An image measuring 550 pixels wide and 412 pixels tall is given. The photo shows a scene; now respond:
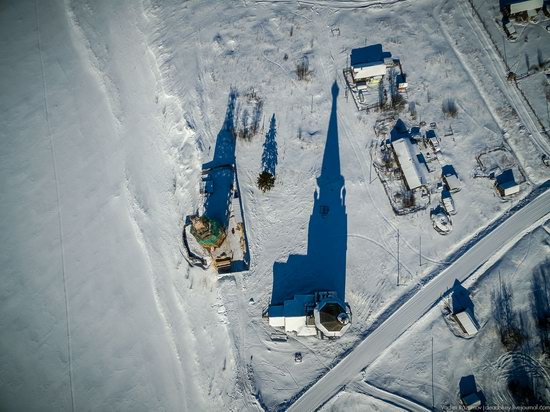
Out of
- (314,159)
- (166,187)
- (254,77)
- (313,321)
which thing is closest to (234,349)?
(313,321)

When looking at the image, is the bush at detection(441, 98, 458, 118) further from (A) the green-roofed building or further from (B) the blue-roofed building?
(A) the green-roofed building

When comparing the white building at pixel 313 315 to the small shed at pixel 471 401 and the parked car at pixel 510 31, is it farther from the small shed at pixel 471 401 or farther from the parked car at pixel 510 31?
the parked car at pixel 510 31

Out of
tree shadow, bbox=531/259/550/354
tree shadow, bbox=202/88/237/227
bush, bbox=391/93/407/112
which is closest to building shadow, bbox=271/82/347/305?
tree shadow, bbox=202/88/237/227

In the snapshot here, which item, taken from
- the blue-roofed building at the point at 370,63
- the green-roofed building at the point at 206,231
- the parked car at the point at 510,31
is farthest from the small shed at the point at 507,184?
the green-roofed building at the point at 206,231

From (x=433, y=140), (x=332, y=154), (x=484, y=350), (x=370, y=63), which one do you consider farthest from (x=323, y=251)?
(x=370, y=63)

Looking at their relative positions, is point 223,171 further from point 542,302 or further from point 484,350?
point 542,302

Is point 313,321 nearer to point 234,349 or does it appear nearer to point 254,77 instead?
point 234,349
